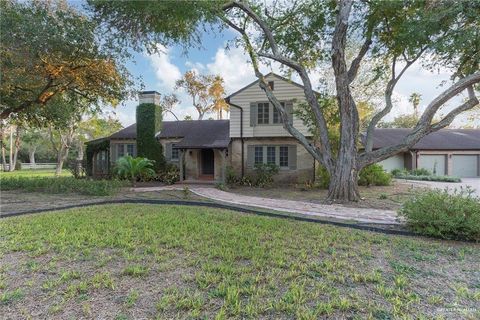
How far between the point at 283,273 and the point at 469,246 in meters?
3.91

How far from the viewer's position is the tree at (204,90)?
33781 millimetres

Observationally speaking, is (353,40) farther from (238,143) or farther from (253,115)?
(238,143)

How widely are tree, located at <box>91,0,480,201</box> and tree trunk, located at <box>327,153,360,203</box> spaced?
4 cm

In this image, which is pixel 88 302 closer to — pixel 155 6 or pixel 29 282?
pixel 29 282

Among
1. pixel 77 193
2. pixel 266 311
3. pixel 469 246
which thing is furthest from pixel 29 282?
pixel 77 193

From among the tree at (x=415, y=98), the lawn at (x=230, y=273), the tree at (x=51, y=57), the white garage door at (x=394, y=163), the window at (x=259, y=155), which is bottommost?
the lawn at (x=230, y=273)

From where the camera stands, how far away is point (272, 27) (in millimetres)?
12219

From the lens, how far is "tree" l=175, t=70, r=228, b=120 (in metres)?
33.8

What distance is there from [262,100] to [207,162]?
5.64 m

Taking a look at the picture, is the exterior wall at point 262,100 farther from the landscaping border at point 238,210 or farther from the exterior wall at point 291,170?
the landscaping border at point 238,210

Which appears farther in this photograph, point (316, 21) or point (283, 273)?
point (316, 21)

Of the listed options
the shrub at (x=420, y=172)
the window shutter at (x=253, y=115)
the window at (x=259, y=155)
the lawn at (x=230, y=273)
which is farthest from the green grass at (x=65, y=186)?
the shrub at (x=420, y=172)

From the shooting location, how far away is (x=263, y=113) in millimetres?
16453

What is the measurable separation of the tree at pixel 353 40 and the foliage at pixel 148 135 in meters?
8.29
